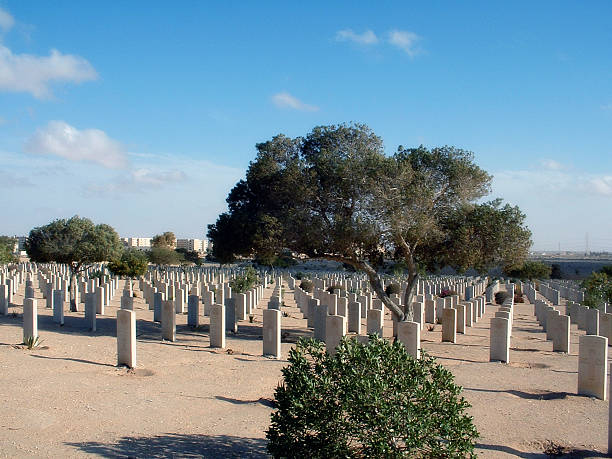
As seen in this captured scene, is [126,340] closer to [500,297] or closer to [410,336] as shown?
[410,336]

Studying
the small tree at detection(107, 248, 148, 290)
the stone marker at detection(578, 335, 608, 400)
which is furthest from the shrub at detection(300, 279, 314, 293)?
the stone marker at detection(578, 335, 608, 400)

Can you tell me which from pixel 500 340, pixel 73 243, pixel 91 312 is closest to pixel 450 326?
pixel 500 340

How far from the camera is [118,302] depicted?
970 inches

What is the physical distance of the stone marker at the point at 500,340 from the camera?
42.7 ft

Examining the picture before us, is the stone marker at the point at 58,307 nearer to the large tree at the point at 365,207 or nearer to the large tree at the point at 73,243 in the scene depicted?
the large tree at the point at 365,207

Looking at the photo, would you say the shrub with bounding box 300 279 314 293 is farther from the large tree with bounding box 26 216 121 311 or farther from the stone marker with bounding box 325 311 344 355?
the stone marker with bounding box 325 311 344 355

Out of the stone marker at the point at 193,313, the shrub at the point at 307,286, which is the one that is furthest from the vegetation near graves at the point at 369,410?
the shrub at the point at 307,286

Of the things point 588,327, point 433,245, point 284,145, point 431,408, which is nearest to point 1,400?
point 431,408

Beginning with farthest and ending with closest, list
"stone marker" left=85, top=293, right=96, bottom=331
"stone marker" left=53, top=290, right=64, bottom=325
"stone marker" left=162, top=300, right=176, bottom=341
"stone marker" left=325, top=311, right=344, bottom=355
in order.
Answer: "stone marker" left=53, top=290, right=64, bottom=325
"stone marker" left=85, top=293, right=96, bottom=331
"stone marker" left=162, top=300, right=176, bottom=341
"stone marker" left=325, top=311, right=344, bottom=355

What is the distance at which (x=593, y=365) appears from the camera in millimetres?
9516

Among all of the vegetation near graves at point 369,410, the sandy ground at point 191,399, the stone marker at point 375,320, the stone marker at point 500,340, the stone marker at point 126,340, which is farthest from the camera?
the stone marker at point 375,320

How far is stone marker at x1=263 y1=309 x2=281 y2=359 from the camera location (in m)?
12.9

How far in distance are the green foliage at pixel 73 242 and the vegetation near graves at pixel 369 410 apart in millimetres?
32950

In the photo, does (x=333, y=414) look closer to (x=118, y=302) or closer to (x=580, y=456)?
(x=580, y=456)
